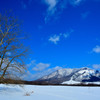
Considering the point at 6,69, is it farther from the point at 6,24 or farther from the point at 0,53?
the point at 6,24

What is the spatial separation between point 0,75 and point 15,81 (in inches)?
66.2

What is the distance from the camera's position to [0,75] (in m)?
13.1

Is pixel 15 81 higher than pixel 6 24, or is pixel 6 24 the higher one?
pixel 6 24

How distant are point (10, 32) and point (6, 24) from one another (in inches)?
45.0

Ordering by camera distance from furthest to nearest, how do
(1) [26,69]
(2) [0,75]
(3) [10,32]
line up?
1. (3) [10,32]
2. (1) [26,69]
3. (2) [0,75]

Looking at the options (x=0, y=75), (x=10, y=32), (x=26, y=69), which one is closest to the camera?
(x=0, y=75)

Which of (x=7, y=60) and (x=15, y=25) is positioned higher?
(x=15, y=25)

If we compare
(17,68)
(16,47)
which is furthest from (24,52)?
(17,68)

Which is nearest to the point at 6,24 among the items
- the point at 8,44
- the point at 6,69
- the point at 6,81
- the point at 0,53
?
the point at 8,44

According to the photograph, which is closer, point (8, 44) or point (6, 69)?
point (6, 69)

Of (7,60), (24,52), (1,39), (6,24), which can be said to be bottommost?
(7,60)

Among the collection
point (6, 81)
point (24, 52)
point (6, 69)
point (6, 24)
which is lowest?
point (6, 81)

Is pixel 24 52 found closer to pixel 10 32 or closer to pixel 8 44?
pixel 8 44

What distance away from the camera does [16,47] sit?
14461 mm
